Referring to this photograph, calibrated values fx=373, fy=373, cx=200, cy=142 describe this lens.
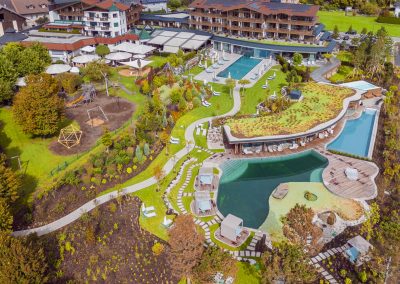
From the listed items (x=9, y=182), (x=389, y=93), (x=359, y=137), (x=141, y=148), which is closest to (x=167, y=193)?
(x=141, y=148)

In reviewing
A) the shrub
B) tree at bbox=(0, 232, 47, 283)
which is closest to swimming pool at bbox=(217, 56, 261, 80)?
the shrub

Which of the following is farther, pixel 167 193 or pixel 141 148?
pixel 141 148

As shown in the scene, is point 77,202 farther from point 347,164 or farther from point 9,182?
point 347,164

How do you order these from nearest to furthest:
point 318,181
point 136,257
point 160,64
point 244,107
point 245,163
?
point 136,257 → point 318,181 → point 245,163 → point 244,107 → point 160,64

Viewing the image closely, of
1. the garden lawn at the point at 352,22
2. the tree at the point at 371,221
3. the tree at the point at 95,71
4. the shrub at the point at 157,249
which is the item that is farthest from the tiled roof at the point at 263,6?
the shrub at the point at 157,249

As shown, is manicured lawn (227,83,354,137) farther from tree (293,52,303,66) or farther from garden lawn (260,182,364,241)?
tree (293,52,303,66)

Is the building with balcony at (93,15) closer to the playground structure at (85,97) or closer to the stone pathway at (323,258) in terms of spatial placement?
the playground structure at (85,97)
